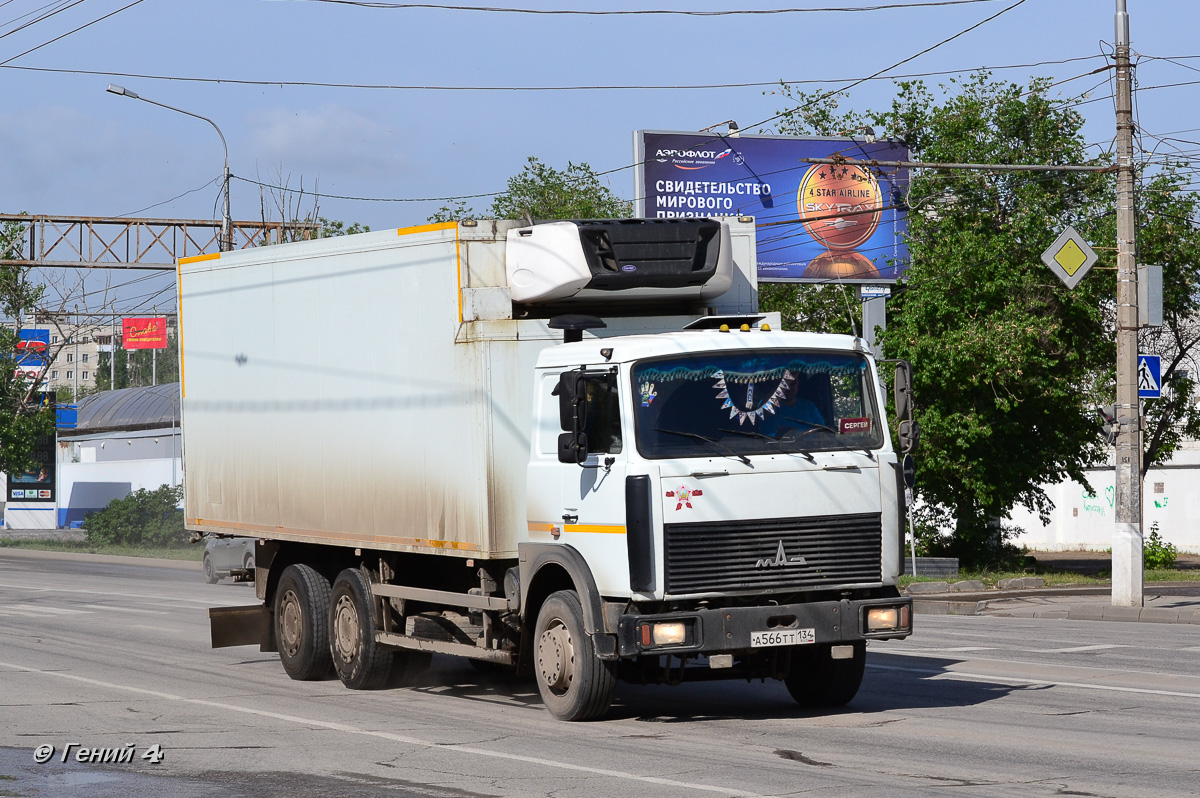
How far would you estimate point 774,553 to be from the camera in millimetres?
10211

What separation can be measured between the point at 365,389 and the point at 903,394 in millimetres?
4454

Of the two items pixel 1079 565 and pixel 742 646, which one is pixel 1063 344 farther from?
pixel 742 646

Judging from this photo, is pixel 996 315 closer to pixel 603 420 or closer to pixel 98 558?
pixel 603 420

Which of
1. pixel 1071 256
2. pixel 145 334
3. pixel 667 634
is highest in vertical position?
pixel 145 334

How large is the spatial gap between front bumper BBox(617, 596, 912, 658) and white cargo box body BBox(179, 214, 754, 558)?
1.51m

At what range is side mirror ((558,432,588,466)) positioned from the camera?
10266 millimetres

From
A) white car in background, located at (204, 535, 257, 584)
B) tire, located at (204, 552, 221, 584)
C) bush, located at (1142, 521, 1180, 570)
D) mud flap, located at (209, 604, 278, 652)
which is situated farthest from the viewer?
bush, located at (1142, 521, 1180, 570)

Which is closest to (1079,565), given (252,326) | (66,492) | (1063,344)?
(1063,344)

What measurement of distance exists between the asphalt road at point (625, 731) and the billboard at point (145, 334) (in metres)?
70.8

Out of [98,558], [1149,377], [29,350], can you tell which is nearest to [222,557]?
[1149,377]

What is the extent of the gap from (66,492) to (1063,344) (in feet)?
168

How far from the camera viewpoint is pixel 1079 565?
36844mm

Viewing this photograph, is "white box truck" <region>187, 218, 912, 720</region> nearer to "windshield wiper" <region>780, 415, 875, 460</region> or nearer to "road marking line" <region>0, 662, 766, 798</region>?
"windshield wiper" <region>780, 415, 875, 460</region>

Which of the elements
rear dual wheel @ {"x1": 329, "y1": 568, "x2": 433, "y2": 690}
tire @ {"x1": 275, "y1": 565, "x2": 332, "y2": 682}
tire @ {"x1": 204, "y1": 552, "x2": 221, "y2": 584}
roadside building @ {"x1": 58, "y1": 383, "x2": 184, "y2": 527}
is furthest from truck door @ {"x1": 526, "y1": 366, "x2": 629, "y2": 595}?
roadside building @ {"x1": 58, "y1": 383, "x2": 184, "y2": 527}
